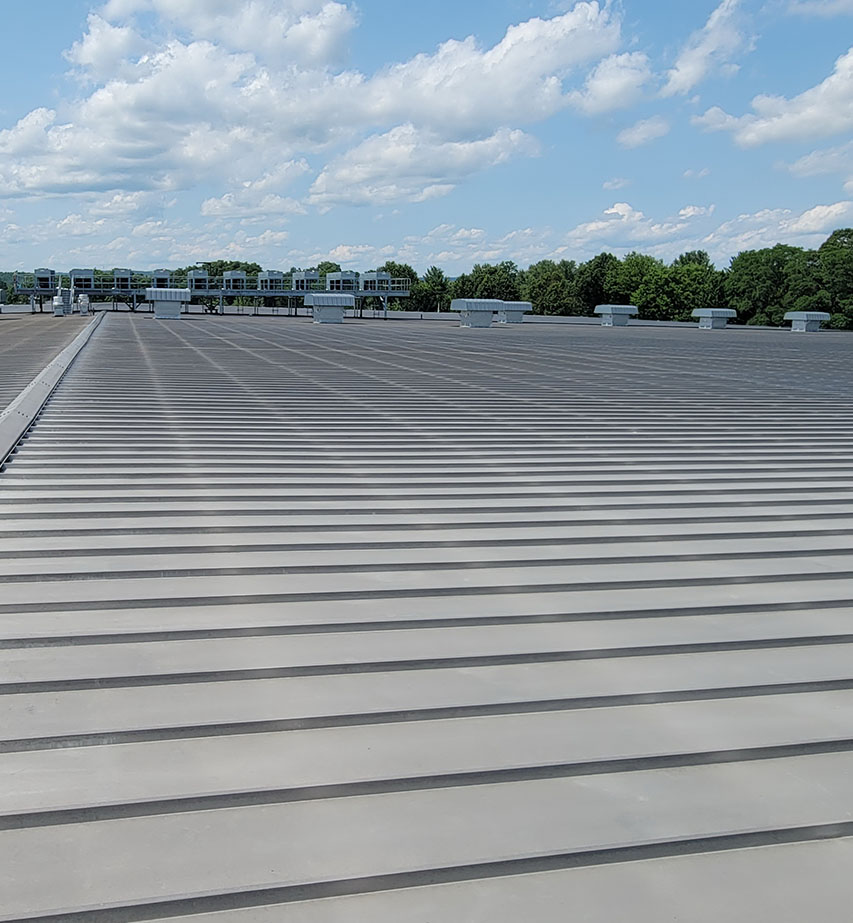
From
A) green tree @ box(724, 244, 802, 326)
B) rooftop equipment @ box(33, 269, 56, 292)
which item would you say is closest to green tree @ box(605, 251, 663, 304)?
green tree @ box(724, 244, 802, 326)

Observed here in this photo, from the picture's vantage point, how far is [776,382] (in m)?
16.9

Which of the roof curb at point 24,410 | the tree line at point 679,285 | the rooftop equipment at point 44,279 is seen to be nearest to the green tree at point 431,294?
the tree line at point 679,285

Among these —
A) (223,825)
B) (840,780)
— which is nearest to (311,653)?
(223,825)

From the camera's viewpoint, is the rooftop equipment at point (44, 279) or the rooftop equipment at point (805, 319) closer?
the rooftop equipment at point (805, 319)

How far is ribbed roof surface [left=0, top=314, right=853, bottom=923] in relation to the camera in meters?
2.86

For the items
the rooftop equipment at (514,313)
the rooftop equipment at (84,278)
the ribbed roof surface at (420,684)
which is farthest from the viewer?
the rooftop equipment at (84,278)

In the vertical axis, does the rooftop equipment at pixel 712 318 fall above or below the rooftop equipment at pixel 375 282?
below

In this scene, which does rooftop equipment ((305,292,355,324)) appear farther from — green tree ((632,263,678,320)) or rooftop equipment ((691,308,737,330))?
green tree ((632,263,678,320))

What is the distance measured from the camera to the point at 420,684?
13.3 ft

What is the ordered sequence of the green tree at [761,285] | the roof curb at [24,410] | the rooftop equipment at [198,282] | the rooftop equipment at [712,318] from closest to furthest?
the roof curb at [24,410] < the rooftop equipment at [712,318] < the green tree at [761,285] < the rooftop equipment at [198,282]

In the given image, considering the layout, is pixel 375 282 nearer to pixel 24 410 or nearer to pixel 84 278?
pixel 84 278

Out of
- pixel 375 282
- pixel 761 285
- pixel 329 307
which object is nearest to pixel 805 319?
pixel 329 307

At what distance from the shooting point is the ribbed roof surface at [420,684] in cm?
286

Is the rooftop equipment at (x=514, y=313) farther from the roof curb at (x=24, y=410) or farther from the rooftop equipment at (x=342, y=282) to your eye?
the roof curb at (x=24, y=410)
